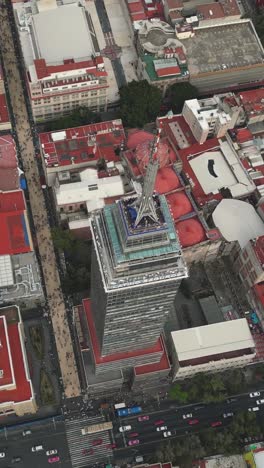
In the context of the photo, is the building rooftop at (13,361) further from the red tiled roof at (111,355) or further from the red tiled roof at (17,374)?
the red tiled roof at (111,355)

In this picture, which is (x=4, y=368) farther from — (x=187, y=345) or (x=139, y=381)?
(x=187, y=345)

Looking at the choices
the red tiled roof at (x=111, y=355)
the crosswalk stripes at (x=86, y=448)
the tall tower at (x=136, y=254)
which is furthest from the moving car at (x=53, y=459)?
the tall tower at (x=136, y=254)

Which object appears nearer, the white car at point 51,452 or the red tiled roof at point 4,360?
the red tiled roof at point 4,360

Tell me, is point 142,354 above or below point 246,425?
above

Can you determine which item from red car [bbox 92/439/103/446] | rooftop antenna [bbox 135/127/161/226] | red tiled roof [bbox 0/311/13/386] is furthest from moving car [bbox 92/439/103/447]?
rooftop antenna [bbox 135/127/161/226]

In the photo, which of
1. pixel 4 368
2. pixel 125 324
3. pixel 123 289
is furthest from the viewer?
pixel 4 368

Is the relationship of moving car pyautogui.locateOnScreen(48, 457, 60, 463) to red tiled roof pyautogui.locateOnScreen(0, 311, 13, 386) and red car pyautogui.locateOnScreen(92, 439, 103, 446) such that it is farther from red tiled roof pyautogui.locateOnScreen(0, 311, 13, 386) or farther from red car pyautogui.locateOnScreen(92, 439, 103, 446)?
red tiled roof pyautogui.locateOnScreen(0, 311, 13, 386)

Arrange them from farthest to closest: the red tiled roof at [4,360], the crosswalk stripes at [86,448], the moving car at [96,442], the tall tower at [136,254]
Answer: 1. the moving car at [96,442]
2. the crosswalk stripes at [86,448]
3. the red tiled roof at [4,360]
4. the tall tower at [136,254]

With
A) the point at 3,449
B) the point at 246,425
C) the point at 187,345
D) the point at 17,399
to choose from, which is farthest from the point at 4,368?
the point at 246,425
